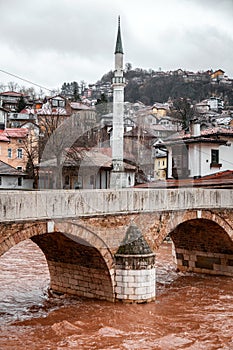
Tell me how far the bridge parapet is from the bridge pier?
0.76m

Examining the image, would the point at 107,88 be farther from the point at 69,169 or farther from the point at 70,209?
the point at 70,209

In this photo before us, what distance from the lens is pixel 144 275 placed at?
469 inches

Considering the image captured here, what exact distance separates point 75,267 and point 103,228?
6.58ft

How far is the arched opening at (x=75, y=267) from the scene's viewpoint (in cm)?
1168

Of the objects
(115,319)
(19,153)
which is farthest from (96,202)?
(19,153)

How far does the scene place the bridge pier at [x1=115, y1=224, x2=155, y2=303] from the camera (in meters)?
11.8

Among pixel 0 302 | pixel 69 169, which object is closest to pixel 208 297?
pixel 0 302

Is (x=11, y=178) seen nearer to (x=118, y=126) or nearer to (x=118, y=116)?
(x=118, y=126)

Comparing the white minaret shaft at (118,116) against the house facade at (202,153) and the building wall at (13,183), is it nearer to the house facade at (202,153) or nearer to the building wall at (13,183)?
the house facade at (202,153)

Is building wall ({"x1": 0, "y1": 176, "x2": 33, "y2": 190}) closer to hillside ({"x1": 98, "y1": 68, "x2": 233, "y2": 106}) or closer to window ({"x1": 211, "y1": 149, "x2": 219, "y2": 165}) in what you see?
window ({"x1": 211, "y1": 149, "x2": 219, "y2": 165})

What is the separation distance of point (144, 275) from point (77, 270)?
1932 millimetres

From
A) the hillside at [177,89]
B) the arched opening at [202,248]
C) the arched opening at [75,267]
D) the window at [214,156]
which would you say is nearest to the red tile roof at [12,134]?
the window at [214,156]

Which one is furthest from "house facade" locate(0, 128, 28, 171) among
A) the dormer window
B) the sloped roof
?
the dormer window

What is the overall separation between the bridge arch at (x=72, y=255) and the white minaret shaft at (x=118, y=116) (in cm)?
1214
